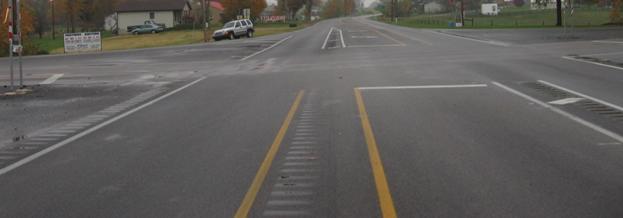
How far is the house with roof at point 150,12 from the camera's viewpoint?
9350 cm

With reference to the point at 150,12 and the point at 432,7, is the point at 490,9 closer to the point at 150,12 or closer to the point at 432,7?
the point at 150,12

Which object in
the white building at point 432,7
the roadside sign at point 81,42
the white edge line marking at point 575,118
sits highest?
the white building at point 432,7

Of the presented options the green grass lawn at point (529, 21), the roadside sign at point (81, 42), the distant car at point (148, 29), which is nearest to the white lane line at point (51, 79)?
the roadside sign at point (81, 42)

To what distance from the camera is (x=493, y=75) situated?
16.1m

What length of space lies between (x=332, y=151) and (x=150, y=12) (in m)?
90.8

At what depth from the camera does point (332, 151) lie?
752cm

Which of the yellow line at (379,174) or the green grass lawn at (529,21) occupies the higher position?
the green grass lawn at (529,21)

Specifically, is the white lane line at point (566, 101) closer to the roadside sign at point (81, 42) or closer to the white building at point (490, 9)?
the roadside sign at point (81, 42)

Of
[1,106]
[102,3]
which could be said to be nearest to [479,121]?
[1,106]

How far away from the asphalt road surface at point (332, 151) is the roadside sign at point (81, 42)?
2848cm

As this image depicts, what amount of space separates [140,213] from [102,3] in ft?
341

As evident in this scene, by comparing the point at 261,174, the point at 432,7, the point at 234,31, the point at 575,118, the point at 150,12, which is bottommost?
the point at 261,174

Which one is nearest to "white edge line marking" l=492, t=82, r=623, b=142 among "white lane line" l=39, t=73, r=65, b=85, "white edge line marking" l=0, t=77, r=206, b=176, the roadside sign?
"white edge line marking" l=0, t=77, r=206, b=176

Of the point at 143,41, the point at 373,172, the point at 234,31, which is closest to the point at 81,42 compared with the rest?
the point at 234,31
